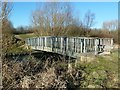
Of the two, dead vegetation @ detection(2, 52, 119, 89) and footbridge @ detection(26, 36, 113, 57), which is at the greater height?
footbridge @ detection(26, 36, 113, 57)

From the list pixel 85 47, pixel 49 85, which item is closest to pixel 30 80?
Answer: pixel 49 85

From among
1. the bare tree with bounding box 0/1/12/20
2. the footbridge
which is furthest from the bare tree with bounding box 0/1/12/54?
the footbridge

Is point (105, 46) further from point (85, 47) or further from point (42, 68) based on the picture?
point (42, 68)

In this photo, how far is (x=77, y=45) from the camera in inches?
496

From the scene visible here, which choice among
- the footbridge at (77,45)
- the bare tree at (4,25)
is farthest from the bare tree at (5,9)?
the footbridge at (77,45)

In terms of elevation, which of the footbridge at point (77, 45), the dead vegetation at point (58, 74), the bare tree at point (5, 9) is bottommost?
the dead vegetation at point (58, 74)

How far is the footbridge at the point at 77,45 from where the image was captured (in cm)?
1234

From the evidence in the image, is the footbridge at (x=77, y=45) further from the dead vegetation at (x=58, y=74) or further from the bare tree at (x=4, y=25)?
the bare tree at (x=4, y=25)

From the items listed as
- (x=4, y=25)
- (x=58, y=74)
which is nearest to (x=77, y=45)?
(x=58, y=74)

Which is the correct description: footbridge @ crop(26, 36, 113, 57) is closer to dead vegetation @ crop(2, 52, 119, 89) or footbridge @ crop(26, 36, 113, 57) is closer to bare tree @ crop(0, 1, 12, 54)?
dead vegetation @ crop(2, 52, 119, 89)

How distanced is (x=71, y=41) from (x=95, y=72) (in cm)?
387

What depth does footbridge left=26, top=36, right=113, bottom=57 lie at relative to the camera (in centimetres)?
1234

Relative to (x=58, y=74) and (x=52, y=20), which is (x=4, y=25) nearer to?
(x=58, y=74)

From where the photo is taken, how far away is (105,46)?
43.3ft
